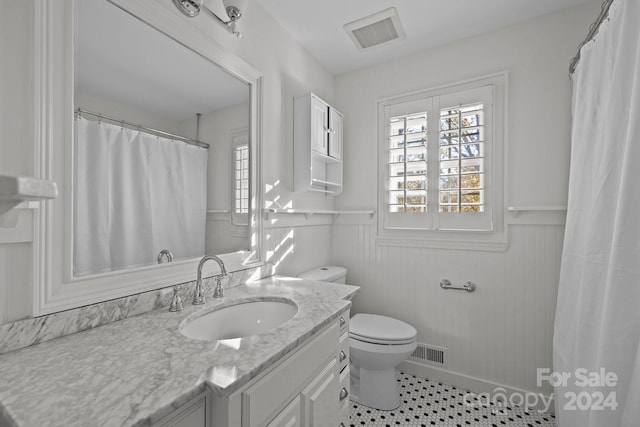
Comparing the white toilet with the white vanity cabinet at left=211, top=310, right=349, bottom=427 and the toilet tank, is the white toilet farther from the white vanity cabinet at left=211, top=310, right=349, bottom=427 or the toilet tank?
the white vanity cabinet at left=211, top=310, right=349, bottom=427

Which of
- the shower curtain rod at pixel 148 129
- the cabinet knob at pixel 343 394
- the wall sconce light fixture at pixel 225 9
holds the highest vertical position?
the wall sconce light fixture at pixel 225 9

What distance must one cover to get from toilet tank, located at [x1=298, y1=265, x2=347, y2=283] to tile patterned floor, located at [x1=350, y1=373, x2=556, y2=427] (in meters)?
0.78

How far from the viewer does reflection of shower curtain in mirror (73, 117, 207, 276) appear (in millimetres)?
955

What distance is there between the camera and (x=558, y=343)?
1.47m

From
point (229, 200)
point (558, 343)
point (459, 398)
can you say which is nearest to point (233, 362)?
point (229, 200)

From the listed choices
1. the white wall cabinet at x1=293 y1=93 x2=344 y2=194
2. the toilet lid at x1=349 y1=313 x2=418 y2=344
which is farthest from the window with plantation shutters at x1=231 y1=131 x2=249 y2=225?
the toilet lid at x1=349 y1=313 x2=418 y2=344

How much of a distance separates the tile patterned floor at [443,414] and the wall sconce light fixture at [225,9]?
218 cm

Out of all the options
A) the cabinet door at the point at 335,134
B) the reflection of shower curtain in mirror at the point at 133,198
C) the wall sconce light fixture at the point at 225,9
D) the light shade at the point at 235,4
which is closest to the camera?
the reflection of shower curtain in mirror at the point at 133,198

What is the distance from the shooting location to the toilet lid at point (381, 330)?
172 cm

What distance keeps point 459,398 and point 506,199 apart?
130 centimetres

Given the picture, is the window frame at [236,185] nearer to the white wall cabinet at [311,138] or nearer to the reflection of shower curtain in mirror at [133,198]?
the reflection of shower curtain in mirror at [133,198]

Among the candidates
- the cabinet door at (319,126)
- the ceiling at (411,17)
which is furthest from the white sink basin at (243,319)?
the ceiling at (411,17)

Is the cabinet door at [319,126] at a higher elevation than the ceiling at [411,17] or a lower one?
lower

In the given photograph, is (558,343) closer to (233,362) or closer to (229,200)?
(233,362)
